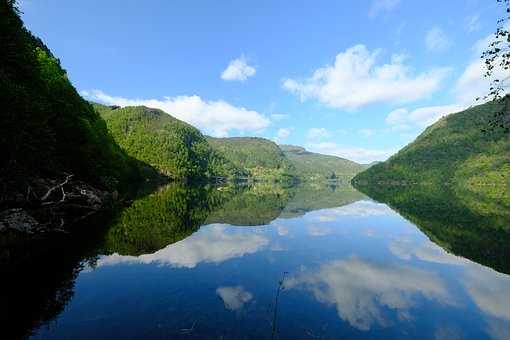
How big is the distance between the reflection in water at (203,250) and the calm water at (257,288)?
0.48 ft

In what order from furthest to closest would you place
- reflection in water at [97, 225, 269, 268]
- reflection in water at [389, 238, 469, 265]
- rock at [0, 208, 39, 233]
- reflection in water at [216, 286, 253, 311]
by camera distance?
1. reflection in water at [389, 238, 469, 265]
2. rock at [0, 208, 39, 233]
3. reflection in water at [97, 225, 269, 268]
4. reflection in water at [216, 286, 253, 311]

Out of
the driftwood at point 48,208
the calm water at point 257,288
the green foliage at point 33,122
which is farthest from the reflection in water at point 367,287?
the green foliage at point 33,122

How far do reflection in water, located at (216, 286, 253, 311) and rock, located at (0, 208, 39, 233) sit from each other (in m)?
19.2

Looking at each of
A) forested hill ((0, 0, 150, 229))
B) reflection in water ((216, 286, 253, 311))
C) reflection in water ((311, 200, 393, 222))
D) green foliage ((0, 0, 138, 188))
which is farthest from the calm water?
reflection in water ((311, 200, 393, 222))

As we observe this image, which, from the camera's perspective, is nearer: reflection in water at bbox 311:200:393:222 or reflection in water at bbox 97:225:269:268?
reflection in water at bbox 97:225:269:268

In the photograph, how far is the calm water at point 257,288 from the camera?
14.9 meters

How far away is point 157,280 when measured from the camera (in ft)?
69.7

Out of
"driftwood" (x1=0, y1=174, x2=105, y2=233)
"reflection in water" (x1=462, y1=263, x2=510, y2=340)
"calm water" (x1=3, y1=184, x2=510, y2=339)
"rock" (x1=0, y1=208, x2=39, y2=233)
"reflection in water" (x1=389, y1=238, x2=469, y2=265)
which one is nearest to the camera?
"calm water" (x1=3, y1=184, x2=510, y2=339)

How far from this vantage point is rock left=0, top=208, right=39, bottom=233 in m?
26.4

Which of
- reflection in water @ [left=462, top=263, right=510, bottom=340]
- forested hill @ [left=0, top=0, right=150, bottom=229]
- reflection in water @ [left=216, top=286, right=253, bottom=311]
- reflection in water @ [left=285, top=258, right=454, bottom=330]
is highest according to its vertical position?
forested hill @ [left=0, top=0, right=150, bottom=229]

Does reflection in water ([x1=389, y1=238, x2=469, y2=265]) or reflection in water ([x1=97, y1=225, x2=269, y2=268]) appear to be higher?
reflection in water ([x1=97, y1=225, x2=269, y2=268])

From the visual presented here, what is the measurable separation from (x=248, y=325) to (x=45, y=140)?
2952 cm

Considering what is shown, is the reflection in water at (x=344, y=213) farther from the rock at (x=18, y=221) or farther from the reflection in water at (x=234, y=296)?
the rock at (x=18, y=221)

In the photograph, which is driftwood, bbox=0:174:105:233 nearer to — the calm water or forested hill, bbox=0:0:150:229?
forested hill, bbox=0:0:150:229
